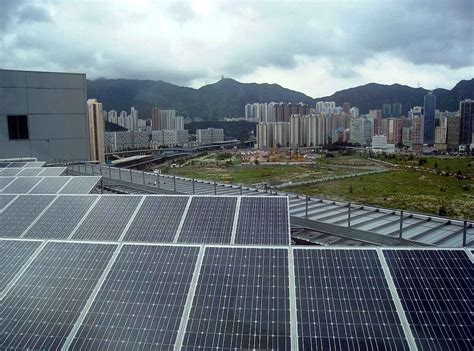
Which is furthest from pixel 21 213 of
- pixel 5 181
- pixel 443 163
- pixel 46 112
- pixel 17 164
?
pixel 443 163

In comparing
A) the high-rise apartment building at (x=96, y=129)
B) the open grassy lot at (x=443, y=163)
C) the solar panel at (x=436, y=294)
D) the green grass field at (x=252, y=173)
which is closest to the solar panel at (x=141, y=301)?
the solar panel at (x=436, y=294)

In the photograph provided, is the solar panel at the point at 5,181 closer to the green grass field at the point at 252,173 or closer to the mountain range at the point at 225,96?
the green grass field at the point at 252,173

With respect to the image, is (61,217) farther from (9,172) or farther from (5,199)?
(9,172)

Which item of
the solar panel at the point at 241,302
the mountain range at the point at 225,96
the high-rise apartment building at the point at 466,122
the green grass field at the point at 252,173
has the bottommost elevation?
the green grass field at the point at 252,173

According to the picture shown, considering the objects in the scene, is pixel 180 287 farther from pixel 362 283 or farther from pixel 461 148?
pixel 461 148

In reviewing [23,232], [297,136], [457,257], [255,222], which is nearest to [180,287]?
[255,222]

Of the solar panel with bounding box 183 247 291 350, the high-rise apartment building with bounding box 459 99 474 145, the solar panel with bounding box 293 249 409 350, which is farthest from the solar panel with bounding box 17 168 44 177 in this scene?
the high-rise apartment building with bounding box 459 99 474 145
